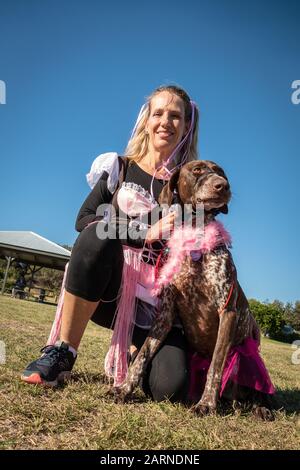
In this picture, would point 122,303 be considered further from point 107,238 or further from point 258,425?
point 258,425

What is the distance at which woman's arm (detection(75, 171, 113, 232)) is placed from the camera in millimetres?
3173

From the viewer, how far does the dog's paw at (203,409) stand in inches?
93.8

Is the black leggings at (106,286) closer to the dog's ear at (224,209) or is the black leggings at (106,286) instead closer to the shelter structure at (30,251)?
the dog's ear at (224,209)

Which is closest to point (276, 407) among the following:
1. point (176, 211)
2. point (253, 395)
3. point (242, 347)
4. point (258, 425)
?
point (253, 395)

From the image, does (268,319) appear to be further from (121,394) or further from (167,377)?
(121,394)

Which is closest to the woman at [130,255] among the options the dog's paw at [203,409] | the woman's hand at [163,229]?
the woman's hand at [163,229]

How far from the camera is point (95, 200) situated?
→ 3.25m

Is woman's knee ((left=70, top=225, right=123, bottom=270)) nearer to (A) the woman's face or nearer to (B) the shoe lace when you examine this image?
(B) the shoe lace

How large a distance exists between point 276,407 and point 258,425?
87 centimetres

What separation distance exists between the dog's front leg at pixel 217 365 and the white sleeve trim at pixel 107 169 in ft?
4.57

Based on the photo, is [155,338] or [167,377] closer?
[167,377]

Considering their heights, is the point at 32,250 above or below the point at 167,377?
above

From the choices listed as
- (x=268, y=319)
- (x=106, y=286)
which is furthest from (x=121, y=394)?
(x=268, y=319)

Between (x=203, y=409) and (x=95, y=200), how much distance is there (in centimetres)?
175
